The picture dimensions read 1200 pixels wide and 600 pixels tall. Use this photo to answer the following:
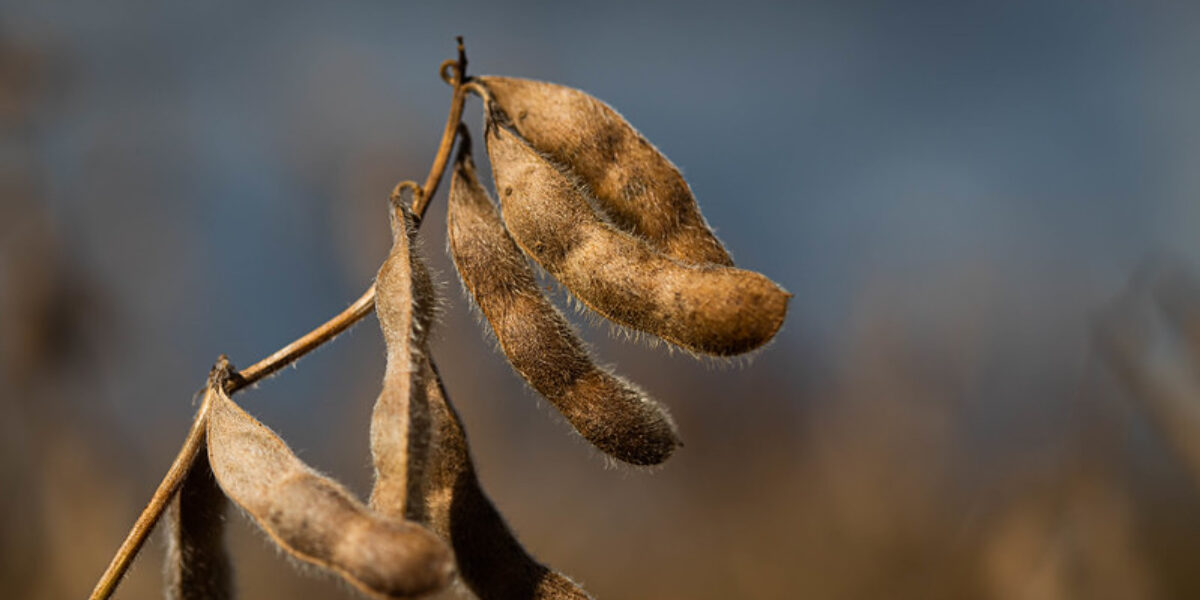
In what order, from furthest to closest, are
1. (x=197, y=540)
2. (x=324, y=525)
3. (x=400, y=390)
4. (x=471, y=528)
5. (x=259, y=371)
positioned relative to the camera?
(x=197, y=540)
(x=259, y=371)
(x=471, y=528)
(x=400, y=390)
(x=324, y=525)

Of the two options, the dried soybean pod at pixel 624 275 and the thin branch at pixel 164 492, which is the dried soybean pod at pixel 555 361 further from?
the thin branch at pixel 164 492

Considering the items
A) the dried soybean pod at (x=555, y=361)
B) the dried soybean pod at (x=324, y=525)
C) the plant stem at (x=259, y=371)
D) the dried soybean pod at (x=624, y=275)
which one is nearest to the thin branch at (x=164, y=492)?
the plant stem at (x=259, y=371)

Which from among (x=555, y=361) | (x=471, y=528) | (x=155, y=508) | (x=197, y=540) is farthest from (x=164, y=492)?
(x=555, y=361)

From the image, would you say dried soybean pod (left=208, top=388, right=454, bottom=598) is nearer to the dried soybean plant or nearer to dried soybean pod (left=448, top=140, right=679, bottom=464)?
the dried soybean plant

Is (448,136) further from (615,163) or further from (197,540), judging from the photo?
(197,540)

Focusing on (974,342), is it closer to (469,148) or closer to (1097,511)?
(1097,511)

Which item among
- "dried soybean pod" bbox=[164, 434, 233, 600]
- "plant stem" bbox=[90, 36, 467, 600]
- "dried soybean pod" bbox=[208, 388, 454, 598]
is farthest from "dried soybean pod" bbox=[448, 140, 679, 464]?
"dried soybean pod" bbox=[164, 434, 233, 600]

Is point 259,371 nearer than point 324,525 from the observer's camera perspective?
No

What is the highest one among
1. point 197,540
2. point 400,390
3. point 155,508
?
point 400,390
